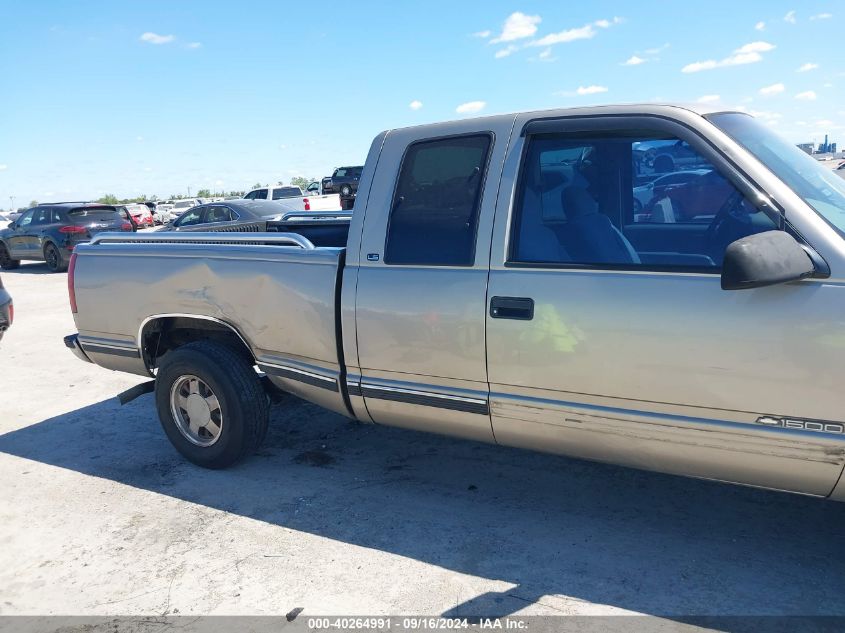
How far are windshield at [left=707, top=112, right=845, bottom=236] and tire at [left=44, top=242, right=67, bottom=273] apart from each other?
16592 mm

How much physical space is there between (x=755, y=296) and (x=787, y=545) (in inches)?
56.8

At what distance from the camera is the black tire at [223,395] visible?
408cm

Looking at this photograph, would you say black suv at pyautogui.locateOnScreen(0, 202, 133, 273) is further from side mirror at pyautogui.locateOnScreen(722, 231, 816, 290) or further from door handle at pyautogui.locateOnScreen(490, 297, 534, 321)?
side mirror at pyautogui.locateOnScreen(722, 231, 816, 290)

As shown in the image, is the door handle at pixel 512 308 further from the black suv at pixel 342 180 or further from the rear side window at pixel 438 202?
the black suv at pixel 342 180

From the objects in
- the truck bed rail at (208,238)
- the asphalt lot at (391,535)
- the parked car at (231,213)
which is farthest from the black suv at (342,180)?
the asphalt lot at (391,535)

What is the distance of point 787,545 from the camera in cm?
321

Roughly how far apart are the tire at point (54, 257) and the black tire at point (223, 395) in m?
13.9

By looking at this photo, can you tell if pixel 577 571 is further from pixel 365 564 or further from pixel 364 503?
pixel 364 503

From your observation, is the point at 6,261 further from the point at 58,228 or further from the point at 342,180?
the point at 342,180

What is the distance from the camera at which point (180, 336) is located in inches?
183

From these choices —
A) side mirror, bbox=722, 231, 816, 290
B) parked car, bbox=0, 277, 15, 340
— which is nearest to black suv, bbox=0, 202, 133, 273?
parked car, bbox=0, 277, 15, 340

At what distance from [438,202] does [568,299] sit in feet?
2.92

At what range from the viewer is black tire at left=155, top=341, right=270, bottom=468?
4.08 m

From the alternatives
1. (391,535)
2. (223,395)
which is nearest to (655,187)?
(391,535)
